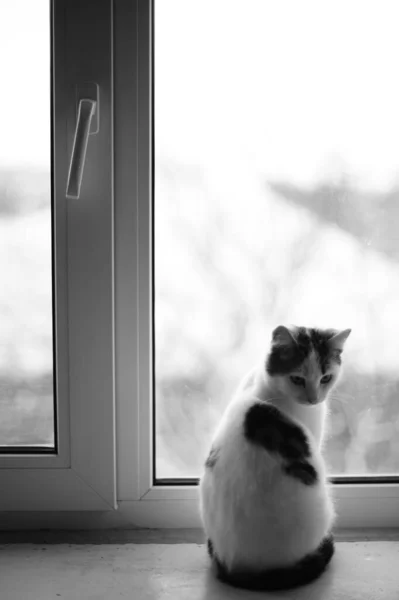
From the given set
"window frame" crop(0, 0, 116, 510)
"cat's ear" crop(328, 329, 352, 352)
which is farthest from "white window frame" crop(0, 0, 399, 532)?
"cat's ear" crop(328, 329, 352, 352)

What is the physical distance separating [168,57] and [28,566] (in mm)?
916

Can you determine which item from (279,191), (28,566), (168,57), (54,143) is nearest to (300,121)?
(279,191)

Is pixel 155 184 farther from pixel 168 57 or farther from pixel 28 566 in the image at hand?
pixel 28 566

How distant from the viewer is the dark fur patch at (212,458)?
92 centimetres

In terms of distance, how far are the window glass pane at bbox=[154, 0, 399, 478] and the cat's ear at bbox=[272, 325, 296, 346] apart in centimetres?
15

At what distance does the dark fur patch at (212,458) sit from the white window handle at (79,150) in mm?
472

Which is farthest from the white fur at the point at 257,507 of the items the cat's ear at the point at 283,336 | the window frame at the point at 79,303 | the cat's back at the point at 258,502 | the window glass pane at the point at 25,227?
the window glass pane at the point at 25,227

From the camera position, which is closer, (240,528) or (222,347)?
(240,528)

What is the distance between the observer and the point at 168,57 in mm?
1042

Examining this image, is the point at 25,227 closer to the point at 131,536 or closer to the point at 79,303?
the point at 79,303

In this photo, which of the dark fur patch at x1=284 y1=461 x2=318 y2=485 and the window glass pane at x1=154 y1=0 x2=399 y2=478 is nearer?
the dark fur patch at x1=284 y1=461 x2=318 y2=485

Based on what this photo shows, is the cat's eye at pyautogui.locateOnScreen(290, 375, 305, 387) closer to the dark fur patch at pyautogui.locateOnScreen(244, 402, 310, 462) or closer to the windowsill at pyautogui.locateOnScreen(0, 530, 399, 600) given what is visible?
the dark fur patch at pyautogui.locateOnScreen(244, 402, 310, 462)

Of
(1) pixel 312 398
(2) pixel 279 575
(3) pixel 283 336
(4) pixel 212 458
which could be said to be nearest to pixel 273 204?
(3) pixel 283 336

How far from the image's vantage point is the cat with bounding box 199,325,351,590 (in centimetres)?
86
